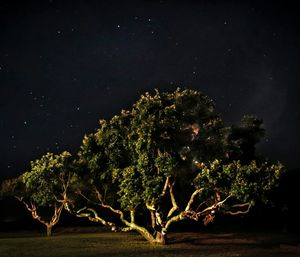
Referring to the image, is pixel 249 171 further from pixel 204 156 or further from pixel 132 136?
pixel 132 136

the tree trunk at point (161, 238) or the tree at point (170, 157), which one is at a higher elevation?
the tree at point (170, 157)

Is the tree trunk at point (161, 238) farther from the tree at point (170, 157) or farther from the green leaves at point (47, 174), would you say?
the green leaves at point (47, 174)

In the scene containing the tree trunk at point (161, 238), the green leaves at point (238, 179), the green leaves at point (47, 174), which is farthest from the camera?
the green leaves at point (47, 174)

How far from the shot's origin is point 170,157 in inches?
Result: 1377

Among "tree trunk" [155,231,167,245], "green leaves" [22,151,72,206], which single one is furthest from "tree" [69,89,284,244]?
"green leaves" [22,151,72,206]

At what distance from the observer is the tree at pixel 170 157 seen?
33812mm

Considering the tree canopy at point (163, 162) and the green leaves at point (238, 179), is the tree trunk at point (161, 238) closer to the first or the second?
the tree canopy at point (163, 162)

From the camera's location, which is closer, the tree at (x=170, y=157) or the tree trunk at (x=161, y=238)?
the tree at (x=170, y=157)

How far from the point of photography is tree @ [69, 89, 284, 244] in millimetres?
33812

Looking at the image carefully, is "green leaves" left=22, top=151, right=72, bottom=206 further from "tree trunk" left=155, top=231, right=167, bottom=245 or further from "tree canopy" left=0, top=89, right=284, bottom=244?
"tree trunk" left=155, top=231, right=167, bottom=245

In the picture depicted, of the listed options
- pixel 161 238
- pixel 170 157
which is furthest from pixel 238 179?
pixel 161 238

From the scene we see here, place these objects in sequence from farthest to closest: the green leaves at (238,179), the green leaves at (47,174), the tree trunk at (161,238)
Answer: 1. the green leaves at (47,174)
2. the tree trunk at (161,238)
3. the green leaves at (238,179)

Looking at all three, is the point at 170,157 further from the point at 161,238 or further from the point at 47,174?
the point at 47,174

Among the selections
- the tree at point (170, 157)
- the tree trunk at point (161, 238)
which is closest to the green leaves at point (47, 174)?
the tree at point (170, 157)
